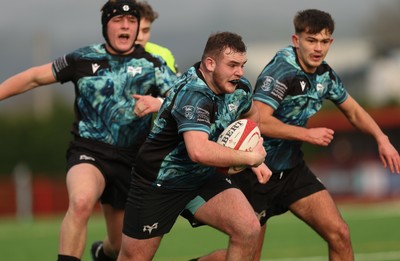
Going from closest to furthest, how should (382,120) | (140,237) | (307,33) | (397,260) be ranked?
(140,237) < (307,33) < (397,260) < (382,120)

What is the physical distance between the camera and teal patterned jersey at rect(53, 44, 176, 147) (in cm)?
964

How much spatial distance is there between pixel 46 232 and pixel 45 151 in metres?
18.4

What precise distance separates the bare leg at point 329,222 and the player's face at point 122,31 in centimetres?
233

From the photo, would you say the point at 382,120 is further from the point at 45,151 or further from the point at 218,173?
the point at 218,173

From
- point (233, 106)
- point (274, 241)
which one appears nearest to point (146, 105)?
point (233, 106)

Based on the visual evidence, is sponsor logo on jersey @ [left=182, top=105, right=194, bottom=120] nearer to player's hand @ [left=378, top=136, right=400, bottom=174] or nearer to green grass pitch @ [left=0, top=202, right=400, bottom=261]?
player's hand @ [left=378, top=136, right=400, bottom=174]

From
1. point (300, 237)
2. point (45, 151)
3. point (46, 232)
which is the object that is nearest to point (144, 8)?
point (300, 237)

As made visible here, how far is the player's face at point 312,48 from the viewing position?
9.02 m

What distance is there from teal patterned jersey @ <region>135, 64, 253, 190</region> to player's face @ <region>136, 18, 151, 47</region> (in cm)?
251

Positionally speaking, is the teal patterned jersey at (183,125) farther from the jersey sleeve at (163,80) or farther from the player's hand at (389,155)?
the player's hand at (389,155)

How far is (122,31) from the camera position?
9641 millimetres

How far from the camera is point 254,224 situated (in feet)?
25.9

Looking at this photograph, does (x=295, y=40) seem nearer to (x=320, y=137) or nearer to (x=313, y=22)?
(x=313, y=22)

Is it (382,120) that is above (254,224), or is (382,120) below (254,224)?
below
